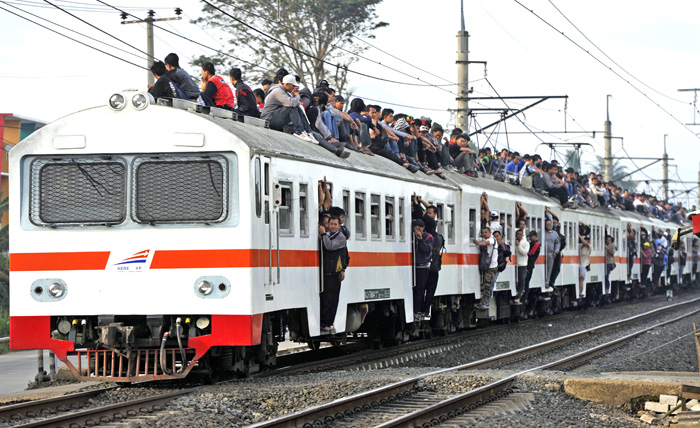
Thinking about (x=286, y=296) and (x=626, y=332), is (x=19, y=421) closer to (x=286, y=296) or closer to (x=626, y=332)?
(x=286, y=296)

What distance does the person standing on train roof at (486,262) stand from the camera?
2133cm

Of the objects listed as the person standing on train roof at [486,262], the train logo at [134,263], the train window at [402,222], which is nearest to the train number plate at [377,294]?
the train window at [402,222]

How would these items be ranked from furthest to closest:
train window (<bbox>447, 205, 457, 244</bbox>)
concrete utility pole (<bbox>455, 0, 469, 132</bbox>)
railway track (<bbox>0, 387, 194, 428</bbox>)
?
concrete utility pole (<bbox>455, 0, 469, 132</bbox>) < train window (<bbox>447, 205, 457, 244</bbox>) < railway track (<bbox>0, 387, 194, 428</bbox>)

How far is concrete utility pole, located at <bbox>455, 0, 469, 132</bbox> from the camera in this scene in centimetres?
2795

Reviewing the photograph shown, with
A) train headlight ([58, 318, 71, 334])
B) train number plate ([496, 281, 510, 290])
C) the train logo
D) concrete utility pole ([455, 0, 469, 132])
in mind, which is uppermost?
concrete utility pole ([455, 0, 469, 132])

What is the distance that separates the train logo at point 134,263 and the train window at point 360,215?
161 inches

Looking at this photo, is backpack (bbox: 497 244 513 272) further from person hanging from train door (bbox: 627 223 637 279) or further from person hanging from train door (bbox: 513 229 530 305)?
person hanging from train door (bbox: 627 223 637 279)

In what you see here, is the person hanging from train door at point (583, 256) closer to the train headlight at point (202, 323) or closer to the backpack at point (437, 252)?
the backpack at point (437, 252)

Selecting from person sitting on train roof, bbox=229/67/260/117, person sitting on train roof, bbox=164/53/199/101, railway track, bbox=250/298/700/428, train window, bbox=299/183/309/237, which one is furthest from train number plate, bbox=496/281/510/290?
person sitting on train roof, bbox=164/53/199/101

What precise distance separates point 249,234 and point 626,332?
1230cm

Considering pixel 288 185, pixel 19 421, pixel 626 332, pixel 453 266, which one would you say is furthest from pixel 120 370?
pixel 626 332

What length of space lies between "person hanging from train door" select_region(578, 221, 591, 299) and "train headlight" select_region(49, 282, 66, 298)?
20.5 metres

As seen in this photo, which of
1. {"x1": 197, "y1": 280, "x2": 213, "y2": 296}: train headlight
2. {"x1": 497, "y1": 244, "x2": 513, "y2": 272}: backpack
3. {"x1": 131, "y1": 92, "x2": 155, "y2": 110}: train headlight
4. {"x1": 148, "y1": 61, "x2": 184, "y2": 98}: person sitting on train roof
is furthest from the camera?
{"x1": 497, "y1": 244, "x2": 513, "y2": 272}: backpack

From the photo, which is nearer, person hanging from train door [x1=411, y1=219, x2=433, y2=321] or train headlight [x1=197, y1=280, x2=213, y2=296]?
train headlight [x1=197, y1=280, x2=213, y2=296]
